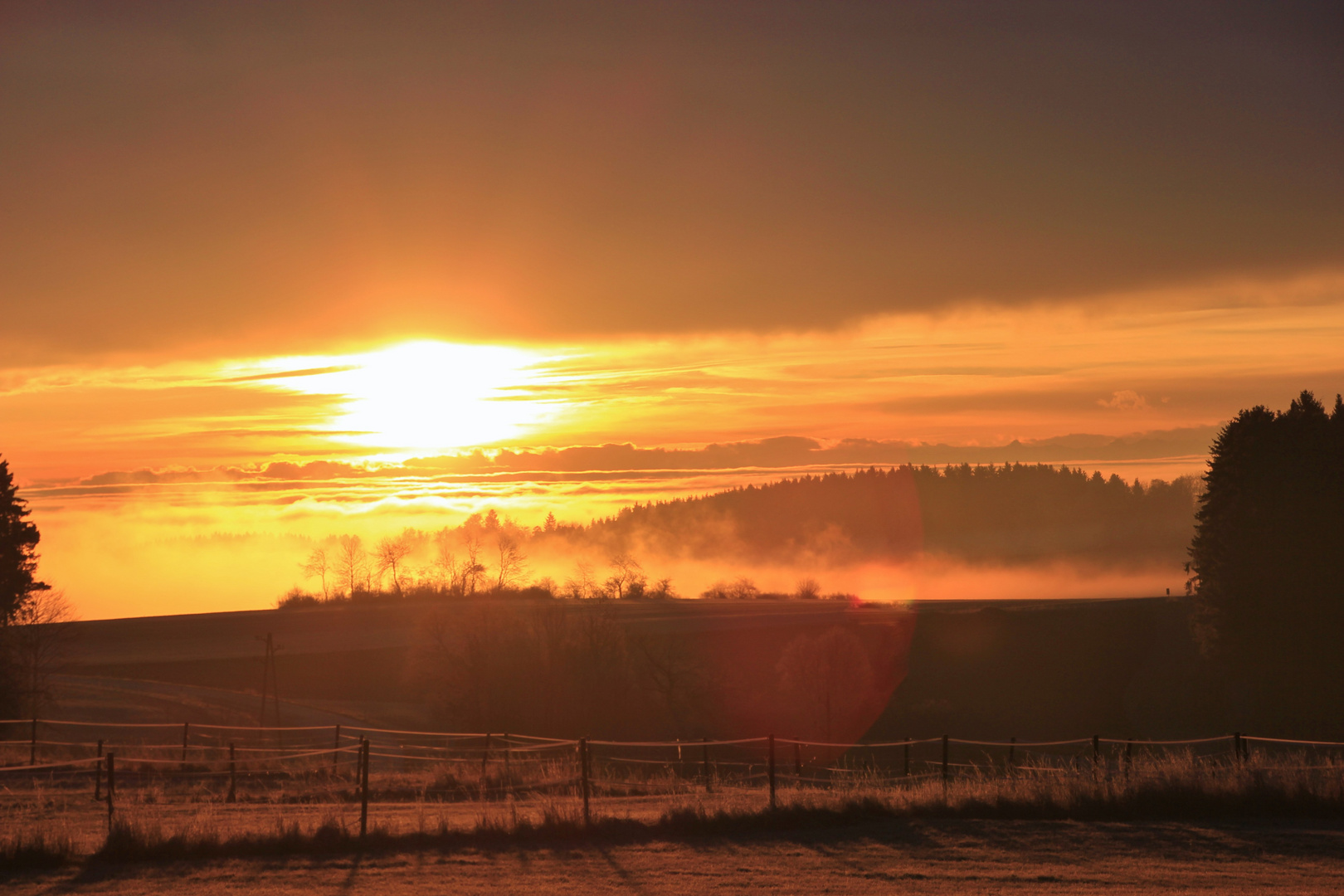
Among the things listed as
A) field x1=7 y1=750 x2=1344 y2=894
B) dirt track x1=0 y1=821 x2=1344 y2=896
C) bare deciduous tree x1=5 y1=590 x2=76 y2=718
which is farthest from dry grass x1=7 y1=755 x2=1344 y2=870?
bare deciduous tree x1=5 y1=590 x2=76 y2=718

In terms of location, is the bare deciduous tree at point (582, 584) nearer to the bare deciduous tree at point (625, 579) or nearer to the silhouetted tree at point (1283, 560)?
the bare deciduous tree at point (625, 579)

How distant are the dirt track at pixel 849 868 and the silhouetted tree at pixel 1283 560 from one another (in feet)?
147

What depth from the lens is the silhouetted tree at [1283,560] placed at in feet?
176

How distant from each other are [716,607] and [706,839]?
313 ft

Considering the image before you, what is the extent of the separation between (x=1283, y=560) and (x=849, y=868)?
51019 mm

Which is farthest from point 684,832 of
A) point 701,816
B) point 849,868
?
point 849,868

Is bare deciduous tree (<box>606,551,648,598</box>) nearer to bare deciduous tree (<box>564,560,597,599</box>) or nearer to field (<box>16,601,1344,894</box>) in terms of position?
bare deciduous tree (<box>564,560,597,599</box>)

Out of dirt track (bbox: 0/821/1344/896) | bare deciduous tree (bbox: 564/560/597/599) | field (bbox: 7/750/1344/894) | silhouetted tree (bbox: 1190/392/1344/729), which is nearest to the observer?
dirt track (bbox: 0/821/1344/896)

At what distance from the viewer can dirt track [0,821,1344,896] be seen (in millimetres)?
13047

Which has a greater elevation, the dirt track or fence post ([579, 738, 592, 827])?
fence post ([579, 738, 592, 827])

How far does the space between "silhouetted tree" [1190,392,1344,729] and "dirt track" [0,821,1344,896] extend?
4466cm

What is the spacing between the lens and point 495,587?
130 metres

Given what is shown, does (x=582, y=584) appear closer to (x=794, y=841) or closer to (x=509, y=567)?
(x=509, y=567)

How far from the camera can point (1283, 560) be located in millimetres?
54688
